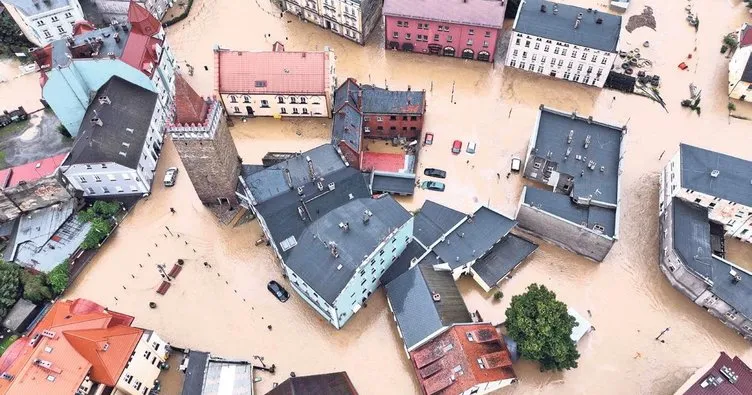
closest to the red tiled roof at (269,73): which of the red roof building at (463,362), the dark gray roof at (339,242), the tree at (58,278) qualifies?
the dark gray roof at (339,242)

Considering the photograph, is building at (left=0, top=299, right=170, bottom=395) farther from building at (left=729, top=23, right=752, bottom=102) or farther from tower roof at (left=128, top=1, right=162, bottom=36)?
building at (left=729, top=23, right=752, bottom=102)

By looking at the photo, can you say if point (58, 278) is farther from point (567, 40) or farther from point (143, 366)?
point (567, 40)

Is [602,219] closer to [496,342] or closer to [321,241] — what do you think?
[496,342]

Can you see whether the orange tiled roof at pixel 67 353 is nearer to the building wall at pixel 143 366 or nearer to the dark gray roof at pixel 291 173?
the building wall at pixel 143 366

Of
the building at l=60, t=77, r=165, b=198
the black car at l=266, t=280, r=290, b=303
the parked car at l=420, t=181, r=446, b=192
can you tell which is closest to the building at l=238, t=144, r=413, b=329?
the black car at l=266, t=280, r=290, b=303

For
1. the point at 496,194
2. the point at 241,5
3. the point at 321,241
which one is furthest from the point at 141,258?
the point at 241,5

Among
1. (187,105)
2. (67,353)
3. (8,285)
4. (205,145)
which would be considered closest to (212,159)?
(205,145)

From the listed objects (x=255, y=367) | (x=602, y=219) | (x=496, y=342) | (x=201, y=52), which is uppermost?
(x=201, y=52)
